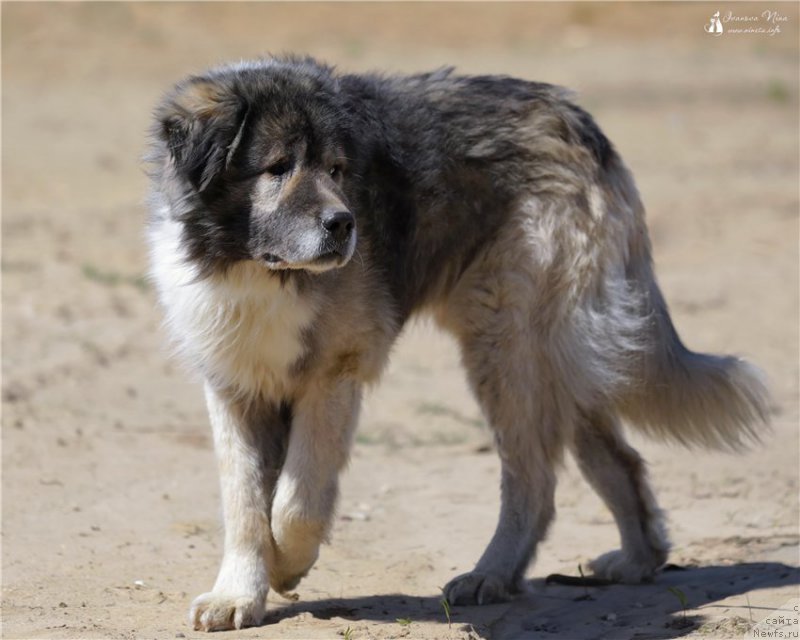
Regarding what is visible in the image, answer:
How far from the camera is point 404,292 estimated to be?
532 cm

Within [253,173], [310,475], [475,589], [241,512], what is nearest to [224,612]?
[241,512]

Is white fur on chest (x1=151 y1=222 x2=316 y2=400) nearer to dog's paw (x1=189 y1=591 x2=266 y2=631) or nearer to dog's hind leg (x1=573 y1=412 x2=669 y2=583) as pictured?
dog's paw (x1=189 y1=591 x2=266 y2=631)

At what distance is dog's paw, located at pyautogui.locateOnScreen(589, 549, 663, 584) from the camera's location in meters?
5.57

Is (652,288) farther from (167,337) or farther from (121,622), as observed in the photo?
(121,622)

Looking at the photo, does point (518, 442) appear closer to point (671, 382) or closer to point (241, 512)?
point (671, 382)

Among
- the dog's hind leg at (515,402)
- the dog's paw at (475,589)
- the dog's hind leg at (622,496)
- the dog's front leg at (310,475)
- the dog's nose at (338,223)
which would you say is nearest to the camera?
the dog's nose at (338,223)

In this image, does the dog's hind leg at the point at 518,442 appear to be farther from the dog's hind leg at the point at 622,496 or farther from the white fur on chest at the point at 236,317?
the white fur on chest at the point at 236,317

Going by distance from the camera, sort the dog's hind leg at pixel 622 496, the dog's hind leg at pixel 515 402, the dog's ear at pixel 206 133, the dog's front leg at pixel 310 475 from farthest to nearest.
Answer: the dog's hind leg at pixel 622 496
the dog's hind leg at pixel 515 402
the dog's front leg at pixel 310 475
the dog's ear at pixel 206 133

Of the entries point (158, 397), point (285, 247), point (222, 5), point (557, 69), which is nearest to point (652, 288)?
point (285, 247)

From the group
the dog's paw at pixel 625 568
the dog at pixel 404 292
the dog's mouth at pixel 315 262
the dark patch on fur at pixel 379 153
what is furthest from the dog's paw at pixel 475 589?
the dog's mouth at pixel 315 262

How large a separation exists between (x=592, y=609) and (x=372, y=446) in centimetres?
249

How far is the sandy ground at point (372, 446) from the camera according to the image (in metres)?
5.04

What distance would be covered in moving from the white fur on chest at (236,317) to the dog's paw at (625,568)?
5.75 feet

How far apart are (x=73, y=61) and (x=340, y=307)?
1550 centimetres
